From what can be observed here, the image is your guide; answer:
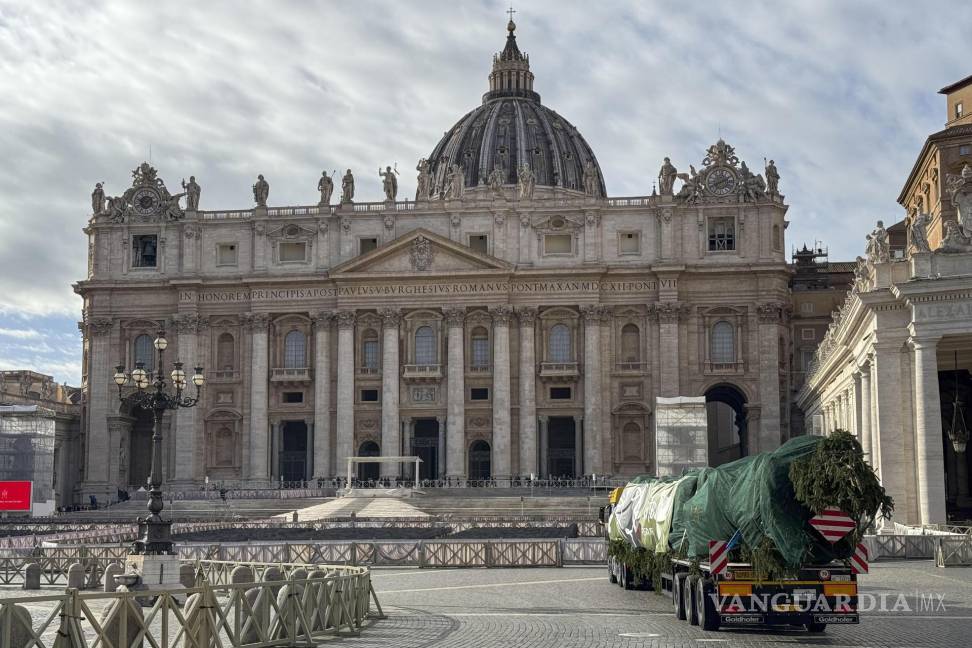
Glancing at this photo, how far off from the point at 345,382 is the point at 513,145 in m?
44.5

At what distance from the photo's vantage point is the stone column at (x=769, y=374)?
80.4m

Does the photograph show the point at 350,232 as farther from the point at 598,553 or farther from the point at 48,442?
the point at 598,553

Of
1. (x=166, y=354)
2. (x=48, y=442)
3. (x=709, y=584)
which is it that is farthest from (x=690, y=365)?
(x=709, y=584)

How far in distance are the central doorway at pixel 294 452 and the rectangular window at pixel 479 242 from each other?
15660 mm

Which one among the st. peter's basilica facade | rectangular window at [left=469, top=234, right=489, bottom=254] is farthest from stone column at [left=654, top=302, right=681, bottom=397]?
rectangular window at [left=469, top=234, right=489, bottom=254]

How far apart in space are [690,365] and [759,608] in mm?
62482

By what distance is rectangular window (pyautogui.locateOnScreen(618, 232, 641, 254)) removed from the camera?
8306 cm

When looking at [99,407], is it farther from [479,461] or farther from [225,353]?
[479,461]

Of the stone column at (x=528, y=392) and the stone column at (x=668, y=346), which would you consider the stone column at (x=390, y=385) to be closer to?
the stone column at (x=528, y=392)

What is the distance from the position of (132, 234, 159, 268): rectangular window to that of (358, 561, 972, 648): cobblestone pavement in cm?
5859

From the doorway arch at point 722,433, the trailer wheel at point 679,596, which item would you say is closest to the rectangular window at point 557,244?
the doorway arch at point 722,433

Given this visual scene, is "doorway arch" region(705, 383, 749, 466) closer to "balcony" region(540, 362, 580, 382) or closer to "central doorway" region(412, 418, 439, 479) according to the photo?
"balcony" region(540, 362, 580, 382)

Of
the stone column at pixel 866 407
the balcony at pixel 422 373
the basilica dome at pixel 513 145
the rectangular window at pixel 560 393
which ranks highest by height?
the basilica dome at pixel 513 145

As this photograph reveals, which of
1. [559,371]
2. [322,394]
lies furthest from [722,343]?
[322,394]
